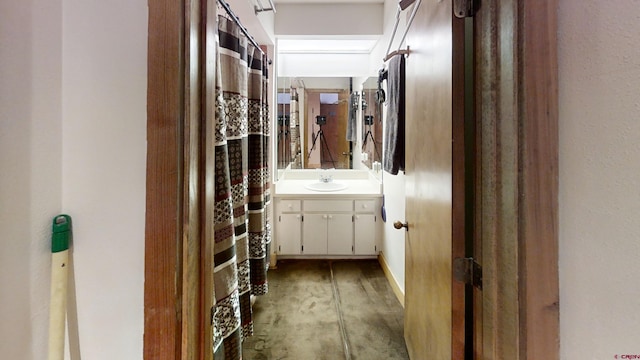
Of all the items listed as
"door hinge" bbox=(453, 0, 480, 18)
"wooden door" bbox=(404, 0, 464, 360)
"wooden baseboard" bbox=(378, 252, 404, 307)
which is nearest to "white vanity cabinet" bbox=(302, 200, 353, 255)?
"wooden baseboard" bbox=(378, 252, 404, 307)

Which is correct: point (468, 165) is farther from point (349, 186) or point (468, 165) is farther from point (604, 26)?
point (349, 186)

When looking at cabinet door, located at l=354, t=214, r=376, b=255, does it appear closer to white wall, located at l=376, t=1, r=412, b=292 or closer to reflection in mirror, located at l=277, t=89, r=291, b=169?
white wall, located at l=376, t=1, r=412, b=292

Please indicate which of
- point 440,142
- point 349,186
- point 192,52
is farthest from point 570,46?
point 349,186

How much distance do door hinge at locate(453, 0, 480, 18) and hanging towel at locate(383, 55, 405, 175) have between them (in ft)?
3.46

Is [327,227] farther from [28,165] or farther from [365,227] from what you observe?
[28,165]

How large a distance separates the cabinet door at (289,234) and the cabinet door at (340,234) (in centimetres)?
33

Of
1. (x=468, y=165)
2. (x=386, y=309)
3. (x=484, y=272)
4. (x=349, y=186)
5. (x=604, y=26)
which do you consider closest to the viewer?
(x=604, y=26)

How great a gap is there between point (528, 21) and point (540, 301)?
59 centimetres

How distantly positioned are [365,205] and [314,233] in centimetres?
62

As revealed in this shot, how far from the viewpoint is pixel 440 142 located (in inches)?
43.9

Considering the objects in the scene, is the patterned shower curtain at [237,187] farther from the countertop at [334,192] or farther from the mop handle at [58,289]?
the countertop at [334,192]

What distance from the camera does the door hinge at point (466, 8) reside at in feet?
2.84

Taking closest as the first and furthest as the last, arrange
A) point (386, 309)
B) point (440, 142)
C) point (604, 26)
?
1. point (604, 26)
2. point (440, 142)
3. point (386, 309)

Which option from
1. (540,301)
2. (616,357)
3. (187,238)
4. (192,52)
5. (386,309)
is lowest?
(386,309)
